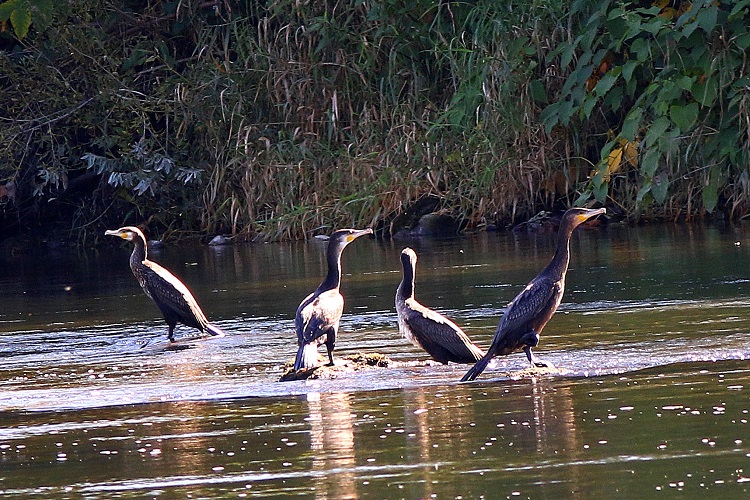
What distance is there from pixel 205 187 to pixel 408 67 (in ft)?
11.5

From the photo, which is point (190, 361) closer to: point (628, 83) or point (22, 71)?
point (628, 83)

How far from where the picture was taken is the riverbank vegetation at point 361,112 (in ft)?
51.9

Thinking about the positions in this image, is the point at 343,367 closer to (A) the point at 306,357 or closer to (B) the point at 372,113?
(A) the point at 306,357

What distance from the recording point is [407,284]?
353 inches

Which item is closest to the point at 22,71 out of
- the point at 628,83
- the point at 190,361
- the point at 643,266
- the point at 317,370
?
the point at 628,83

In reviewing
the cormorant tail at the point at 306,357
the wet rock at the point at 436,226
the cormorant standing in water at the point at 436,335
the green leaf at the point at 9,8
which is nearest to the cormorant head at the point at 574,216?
the cormorant standing in water at the point at 436,335

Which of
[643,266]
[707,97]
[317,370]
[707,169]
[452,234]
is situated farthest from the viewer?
[452,234]

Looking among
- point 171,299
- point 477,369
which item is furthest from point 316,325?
point 171,299

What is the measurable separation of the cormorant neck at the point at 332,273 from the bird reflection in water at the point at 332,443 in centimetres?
223

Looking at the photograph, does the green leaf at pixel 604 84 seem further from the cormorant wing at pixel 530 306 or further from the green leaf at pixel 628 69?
the cormorant wing at pixel 530 306

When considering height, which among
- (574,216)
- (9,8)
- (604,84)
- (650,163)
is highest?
(9,8)

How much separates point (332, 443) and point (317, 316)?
8.16 ft

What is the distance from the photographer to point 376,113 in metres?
19.8

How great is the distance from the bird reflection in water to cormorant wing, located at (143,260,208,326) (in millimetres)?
3208
